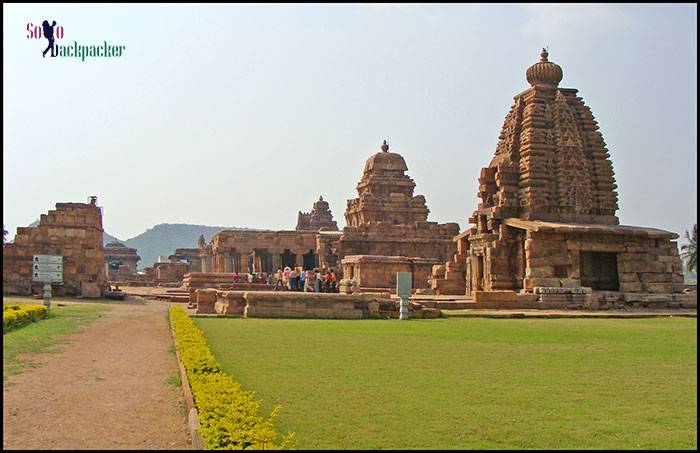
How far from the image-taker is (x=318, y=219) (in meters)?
52.3

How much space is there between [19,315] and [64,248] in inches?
474

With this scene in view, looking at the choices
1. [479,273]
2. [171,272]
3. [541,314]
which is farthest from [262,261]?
[541,314]

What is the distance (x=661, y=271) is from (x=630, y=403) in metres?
17.4

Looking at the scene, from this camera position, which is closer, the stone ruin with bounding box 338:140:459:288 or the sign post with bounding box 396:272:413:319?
the sign post with bounding box 396:272:413:319

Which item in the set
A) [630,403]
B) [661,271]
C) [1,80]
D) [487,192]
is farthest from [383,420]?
[487,192]

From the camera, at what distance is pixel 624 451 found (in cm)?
528

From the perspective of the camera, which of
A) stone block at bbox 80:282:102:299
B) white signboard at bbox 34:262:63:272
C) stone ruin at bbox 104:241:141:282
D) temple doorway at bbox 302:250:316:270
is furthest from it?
stone ruin at bbox 104:241:141:282

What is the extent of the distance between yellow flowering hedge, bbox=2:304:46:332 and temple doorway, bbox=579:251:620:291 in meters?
15.7

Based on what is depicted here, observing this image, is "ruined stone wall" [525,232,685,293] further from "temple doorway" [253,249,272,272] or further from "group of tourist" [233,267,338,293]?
"temple doorway" [253,249,272,272]


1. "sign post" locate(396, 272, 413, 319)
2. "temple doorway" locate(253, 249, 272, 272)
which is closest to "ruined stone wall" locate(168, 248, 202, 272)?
"temple doorway" locate(253, 249, 272, 272)

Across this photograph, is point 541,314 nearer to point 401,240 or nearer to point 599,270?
point 599,270

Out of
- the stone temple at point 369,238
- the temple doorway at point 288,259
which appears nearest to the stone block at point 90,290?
the stone temple at point 369,238

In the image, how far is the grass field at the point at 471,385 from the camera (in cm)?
567

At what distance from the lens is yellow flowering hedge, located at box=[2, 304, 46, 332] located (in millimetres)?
12883
